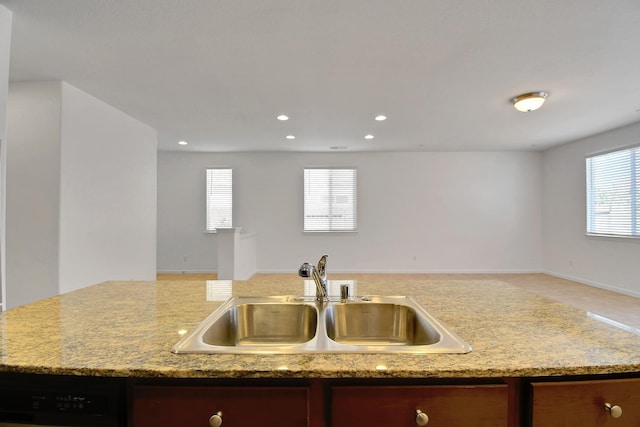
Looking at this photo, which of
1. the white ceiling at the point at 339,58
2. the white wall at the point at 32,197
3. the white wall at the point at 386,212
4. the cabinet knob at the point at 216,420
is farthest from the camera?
the white wall at the point at 386,212

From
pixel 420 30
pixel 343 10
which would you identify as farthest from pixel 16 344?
pixel 420 30

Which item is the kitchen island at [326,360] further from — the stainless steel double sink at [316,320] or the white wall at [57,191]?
the white wall at [57,191]

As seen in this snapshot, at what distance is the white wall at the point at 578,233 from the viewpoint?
4.58 m

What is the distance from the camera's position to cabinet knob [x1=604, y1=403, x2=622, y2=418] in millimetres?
738

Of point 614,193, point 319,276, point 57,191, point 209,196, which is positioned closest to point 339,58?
point 319,276

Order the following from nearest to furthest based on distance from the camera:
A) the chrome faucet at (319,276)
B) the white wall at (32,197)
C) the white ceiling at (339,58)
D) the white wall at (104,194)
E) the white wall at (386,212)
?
the chrome faucet at (319,276) < the white ceiling at (339,58) < the white wall at (32,197) < the white wall at (104,194) < the white wall at (386,212)

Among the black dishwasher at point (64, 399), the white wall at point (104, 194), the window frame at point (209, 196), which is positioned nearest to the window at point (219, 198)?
the window frame at point (209, 196)

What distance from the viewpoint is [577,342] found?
88 cm

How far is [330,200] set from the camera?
645 cm

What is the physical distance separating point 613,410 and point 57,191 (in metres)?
4.10

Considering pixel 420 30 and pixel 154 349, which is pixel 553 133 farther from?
pixel 154 349

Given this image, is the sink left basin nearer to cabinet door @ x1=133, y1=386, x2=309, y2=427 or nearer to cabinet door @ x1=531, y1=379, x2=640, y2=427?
cabinet door @ x1=133, y1=386, x2=309, y2=427

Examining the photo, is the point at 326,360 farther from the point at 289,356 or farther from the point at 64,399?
the point at 64,399

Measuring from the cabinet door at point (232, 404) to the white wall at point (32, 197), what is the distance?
10.4ft
